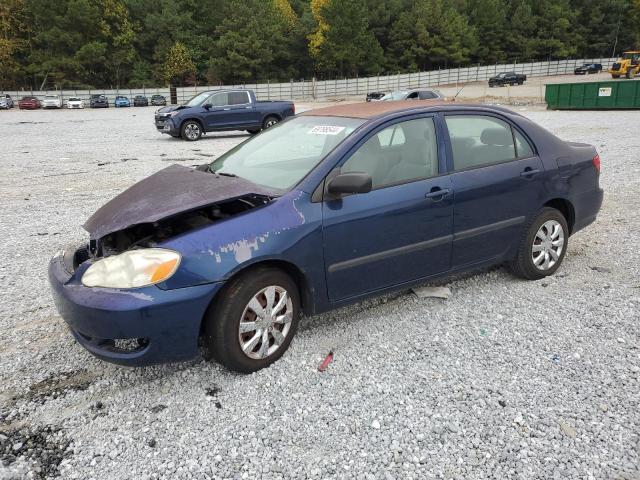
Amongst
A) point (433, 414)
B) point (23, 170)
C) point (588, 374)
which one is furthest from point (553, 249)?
point (23, 170)

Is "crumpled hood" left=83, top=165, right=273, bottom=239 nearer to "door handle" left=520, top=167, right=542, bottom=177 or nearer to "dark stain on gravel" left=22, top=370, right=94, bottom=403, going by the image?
"dark stain on gravel" left=22, top=370, right=94, bottom=403

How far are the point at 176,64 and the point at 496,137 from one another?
76321 millimetres

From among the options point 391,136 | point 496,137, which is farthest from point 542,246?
point 391,136

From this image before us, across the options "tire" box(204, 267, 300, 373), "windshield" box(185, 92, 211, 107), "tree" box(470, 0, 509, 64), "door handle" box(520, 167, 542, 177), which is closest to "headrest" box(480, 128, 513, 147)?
"door handle" box(520, 167, 542, 177)

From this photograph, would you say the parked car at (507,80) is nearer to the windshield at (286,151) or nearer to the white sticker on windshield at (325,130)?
the windshield at (286,151)

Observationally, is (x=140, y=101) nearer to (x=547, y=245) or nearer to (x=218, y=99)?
(x=218, y=99)

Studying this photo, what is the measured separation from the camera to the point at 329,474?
7.72 feet

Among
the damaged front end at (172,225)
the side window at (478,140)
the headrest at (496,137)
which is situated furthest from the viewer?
the headrest at (496,137)

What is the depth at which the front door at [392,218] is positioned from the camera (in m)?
3.31

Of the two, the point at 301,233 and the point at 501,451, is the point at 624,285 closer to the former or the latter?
the point at 501,451

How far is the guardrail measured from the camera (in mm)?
60228

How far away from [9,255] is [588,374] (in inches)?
216

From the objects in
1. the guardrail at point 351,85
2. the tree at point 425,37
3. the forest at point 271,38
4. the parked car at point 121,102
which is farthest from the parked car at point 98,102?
the tree at point 425,37

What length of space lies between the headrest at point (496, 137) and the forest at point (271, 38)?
7015 cm
